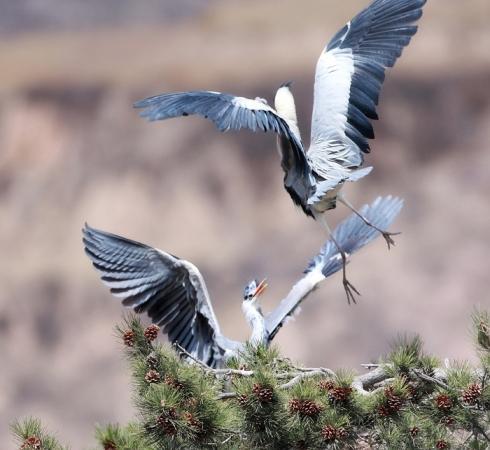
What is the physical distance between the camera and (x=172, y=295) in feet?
21.2

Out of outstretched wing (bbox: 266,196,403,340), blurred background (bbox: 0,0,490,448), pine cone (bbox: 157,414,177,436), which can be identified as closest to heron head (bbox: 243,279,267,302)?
outstretched wing (bbox: 266,196,403,340)

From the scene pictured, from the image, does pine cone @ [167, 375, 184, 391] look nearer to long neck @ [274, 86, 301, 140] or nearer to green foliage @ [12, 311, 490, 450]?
green foliage @ [12, 311, 490, 450]

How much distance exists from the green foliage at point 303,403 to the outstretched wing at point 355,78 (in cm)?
120

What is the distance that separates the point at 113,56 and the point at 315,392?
1388cm

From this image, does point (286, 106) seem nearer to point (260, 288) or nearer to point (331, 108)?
point (331, 108)

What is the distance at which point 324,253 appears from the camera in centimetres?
697

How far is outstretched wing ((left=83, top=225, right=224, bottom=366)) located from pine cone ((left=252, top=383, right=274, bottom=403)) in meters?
1.82

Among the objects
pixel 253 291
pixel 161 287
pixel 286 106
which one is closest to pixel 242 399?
pixel 286 106

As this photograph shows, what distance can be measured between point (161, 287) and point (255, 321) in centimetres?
44

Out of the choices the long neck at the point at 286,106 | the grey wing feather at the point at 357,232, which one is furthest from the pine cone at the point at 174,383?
the grey wing feather at the point at 357,232

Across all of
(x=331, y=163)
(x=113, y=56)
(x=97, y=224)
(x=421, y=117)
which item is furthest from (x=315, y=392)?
(x=113, y=56)

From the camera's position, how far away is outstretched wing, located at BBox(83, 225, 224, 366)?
20.9 ft

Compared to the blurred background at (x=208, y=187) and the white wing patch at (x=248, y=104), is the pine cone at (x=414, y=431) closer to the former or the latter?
the white wing patch at (x=248, y=104)

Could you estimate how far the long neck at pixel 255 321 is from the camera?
21.1 feet
